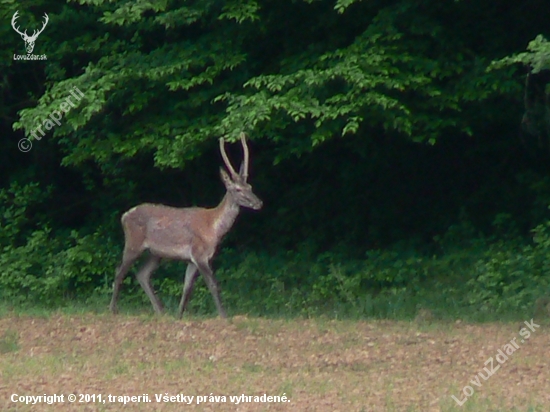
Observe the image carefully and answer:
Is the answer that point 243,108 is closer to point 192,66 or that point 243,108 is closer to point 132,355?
point 192,66

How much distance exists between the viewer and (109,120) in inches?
522

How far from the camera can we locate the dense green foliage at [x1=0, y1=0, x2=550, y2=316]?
38.2 ft

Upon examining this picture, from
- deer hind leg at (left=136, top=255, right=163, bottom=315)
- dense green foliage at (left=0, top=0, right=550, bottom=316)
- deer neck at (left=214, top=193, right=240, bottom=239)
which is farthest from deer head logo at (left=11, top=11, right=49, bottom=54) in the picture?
deer neck at (left=214, top=193, right=240, bottom=239)

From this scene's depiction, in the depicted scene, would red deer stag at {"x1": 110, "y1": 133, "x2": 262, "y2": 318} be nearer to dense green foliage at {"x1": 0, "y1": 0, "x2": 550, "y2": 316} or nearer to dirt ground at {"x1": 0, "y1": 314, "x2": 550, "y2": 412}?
dense green foliage at {"x1": 0, "y1": 0, "x2": 550, "y2": 316}

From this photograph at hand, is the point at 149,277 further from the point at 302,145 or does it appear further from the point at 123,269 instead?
the point at 302,145

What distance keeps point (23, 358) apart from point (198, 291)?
4254mm

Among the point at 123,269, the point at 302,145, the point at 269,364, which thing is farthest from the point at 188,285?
the point at 269,364

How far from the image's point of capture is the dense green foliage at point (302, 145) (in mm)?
11656

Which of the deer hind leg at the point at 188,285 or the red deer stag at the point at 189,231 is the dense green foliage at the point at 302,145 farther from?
the deer hind leg at the point at 188,285

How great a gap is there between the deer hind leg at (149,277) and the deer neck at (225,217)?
1.20 meters

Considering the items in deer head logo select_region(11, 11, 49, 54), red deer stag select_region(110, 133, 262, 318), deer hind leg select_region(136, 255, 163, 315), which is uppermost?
deer head logo select_region(11, 11, 49, 54)

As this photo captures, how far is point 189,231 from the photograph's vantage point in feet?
40.0

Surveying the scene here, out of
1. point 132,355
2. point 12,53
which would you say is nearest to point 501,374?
point 132,355

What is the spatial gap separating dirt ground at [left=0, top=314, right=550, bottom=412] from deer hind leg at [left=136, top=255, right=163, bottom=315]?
99 cm
